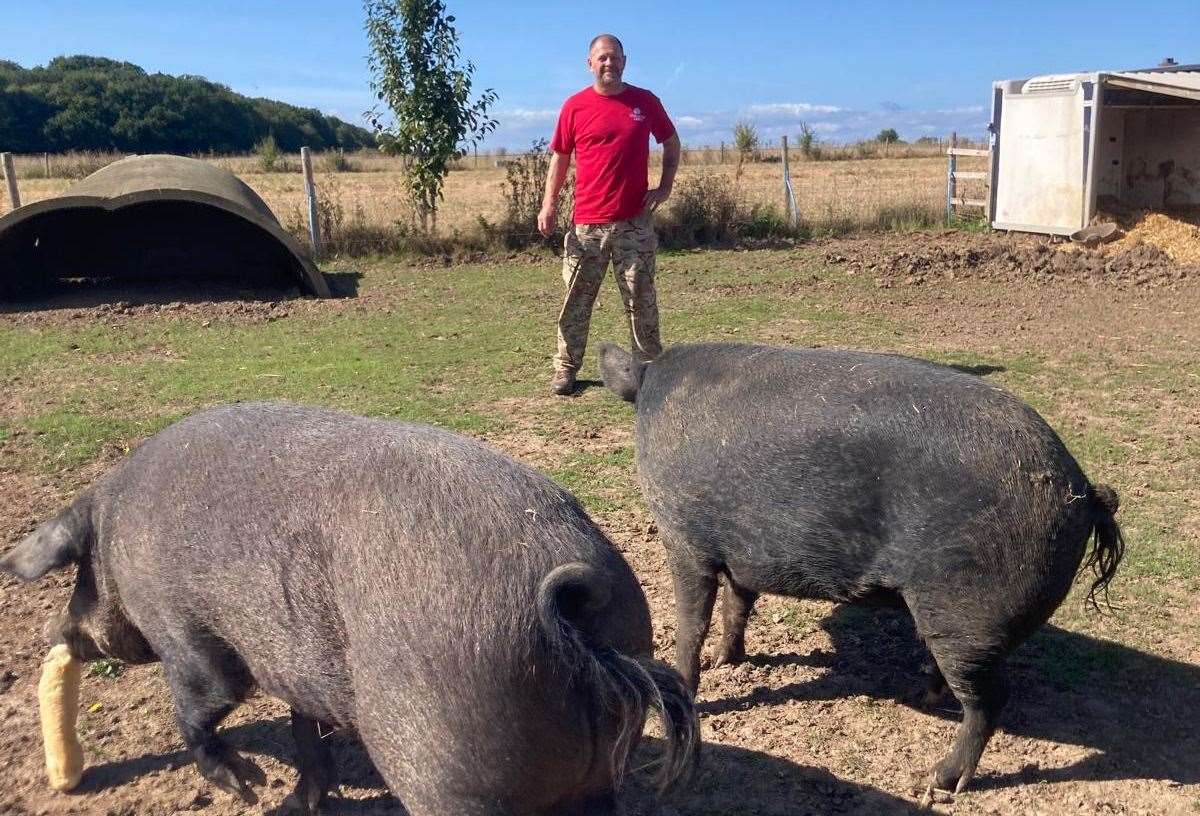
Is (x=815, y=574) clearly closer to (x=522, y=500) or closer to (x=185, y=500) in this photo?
(x=522, y=500)

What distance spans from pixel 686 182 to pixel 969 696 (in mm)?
14241

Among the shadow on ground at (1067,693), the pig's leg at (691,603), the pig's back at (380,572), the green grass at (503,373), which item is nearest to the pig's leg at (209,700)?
the pig's back at (380,572)

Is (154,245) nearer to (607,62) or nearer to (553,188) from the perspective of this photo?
(553,188)

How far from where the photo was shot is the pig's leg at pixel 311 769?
3264 mm

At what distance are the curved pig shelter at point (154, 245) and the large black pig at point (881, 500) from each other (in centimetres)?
931

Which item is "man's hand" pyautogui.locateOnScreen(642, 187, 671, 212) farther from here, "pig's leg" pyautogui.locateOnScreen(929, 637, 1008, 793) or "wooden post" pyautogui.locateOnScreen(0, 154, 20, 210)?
"wooden post" pyautogui.locateOnScreen(0, 154, 20, 210)

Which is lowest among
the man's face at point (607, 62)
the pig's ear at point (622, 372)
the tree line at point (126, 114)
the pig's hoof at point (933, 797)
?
the pig's hoof at point (933, 797)

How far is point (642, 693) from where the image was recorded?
7.41 feet

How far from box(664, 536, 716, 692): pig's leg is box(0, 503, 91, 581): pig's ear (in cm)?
199

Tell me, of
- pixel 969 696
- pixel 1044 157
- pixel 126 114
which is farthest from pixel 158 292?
pixel 126 114

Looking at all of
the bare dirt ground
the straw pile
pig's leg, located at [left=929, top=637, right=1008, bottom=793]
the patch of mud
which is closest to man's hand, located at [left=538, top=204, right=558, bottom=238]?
the bare dirt ground

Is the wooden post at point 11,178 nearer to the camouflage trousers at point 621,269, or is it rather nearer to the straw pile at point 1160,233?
the camouflage trousers at point 621,269

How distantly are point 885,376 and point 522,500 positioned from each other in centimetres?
158

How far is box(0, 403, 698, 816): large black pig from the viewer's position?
2209mm
